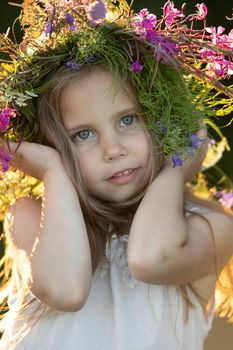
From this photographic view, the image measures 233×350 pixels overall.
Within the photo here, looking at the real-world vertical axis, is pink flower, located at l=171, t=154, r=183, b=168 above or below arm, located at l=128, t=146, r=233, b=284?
above

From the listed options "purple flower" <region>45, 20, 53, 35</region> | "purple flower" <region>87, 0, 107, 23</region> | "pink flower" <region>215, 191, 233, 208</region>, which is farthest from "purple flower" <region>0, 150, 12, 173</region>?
"pink flower" <region>215, 191, 233, 208</region>

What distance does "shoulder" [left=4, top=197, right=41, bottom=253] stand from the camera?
2.93 meters

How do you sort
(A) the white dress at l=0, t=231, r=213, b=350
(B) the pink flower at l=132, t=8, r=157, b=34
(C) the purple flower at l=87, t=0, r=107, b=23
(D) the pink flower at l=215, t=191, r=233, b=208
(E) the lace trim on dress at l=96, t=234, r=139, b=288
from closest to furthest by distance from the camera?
(C) the purple flower at l=87, t=0, r=107, b=23
(B) the pink flower at l=132, t=8, r=157, b=34
(A) the white dress at l=0, t=231, r=213, b=350
(E) the lace trim on dress at l=96, t=234, r=139, b=288
(D) the pink flower at l=215, t=191, r=233, b=208

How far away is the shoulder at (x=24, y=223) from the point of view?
9.62 feet

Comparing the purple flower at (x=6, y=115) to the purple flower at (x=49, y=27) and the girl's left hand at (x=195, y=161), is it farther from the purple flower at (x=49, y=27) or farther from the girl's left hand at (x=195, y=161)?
the girl's left hand at (x=195, y=161)

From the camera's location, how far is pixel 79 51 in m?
2.72

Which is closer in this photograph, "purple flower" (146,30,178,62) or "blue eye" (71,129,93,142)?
"purple flower" (146,30,178,62)

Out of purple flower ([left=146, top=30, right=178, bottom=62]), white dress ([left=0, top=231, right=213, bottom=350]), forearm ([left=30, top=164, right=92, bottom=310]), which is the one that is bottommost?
white dress ([left=0, top=231, right=213, bottom=350])

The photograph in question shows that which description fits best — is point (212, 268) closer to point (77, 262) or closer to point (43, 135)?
point (77, 262)

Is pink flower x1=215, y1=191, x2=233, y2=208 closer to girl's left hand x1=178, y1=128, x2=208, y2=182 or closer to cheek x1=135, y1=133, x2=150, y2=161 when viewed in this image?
girl's left hand x1=178, y1=128, x2=208, y2=182

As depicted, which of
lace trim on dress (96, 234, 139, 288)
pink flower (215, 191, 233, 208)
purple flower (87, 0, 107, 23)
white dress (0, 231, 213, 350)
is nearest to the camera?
purple flower (87, 0, 107, 23)

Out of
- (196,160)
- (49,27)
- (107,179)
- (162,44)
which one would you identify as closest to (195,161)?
(196,160)

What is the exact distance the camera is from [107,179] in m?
2.81

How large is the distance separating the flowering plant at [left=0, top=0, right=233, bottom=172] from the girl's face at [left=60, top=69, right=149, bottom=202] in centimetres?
5
